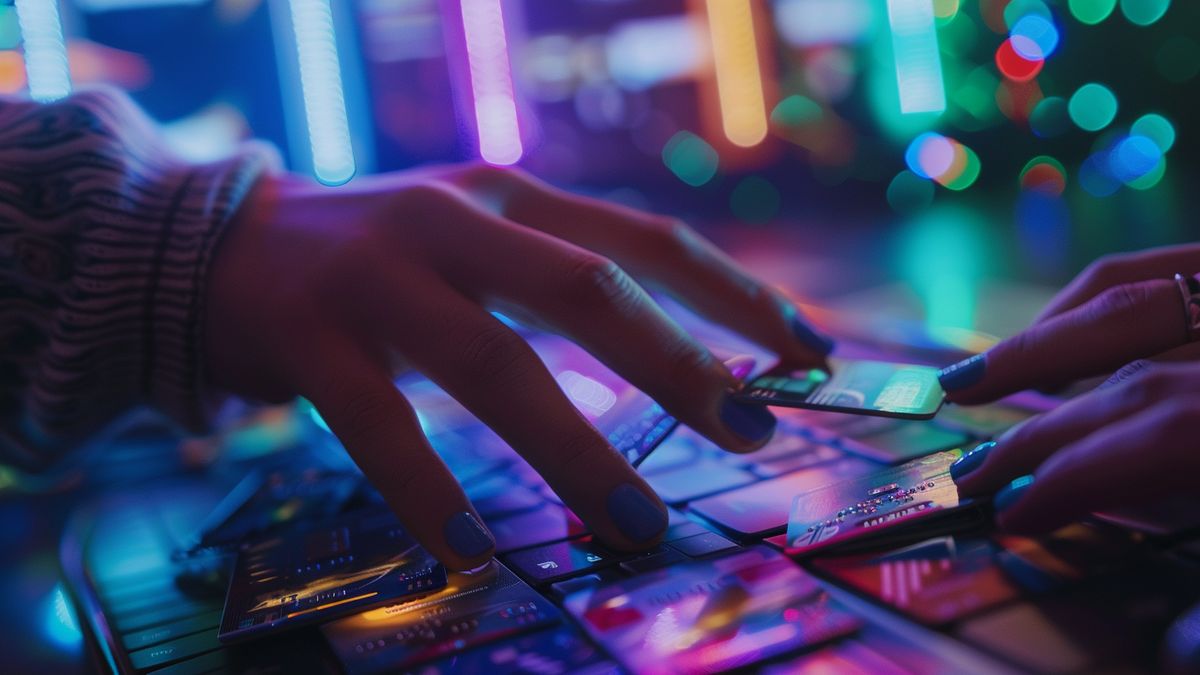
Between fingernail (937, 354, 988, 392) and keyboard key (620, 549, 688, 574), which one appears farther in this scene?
fingernail (937, 354, 988, 392)

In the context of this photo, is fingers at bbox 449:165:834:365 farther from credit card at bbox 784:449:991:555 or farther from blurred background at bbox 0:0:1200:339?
blurred background at bbox 0:0:1200:339

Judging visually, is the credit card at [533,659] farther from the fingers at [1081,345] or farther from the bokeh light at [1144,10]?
the bokeh light at [1144,10]

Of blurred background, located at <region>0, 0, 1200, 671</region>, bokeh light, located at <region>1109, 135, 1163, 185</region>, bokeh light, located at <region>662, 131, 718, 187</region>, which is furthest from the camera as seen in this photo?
bokeh light, located at <region>662, 131, 718, 187</region>

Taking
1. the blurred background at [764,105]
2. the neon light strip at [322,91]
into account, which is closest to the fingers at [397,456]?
the blurred background at [764,105]

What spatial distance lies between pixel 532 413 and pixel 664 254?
0.88 feet

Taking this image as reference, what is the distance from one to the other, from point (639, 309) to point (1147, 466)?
1.07 feet

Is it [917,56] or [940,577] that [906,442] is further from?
[917,56]

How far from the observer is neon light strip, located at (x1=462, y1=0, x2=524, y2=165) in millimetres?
2318

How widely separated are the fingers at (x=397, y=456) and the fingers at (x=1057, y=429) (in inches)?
10.3

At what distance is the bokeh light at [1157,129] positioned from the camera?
7.16 feet

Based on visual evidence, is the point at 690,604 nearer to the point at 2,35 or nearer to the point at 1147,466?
the point at 1147,466

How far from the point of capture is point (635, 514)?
0.50 metres

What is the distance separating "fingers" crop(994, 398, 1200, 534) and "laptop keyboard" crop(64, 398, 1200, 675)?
0.02 m

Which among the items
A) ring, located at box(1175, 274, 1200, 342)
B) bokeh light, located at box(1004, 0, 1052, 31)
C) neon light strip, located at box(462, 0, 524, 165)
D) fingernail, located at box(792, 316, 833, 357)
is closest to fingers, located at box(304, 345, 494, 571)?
fingernail, located at box(792, 316, 833, 357)
